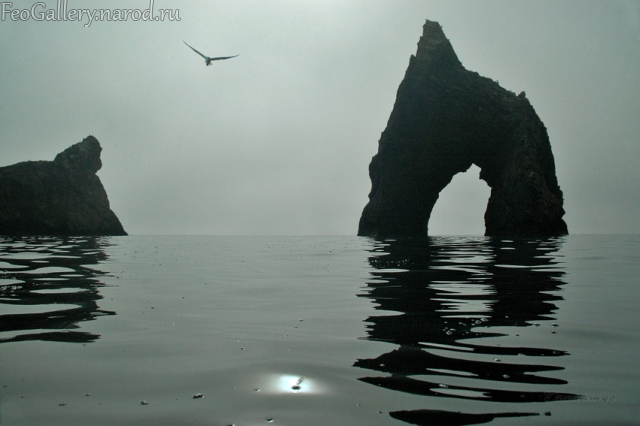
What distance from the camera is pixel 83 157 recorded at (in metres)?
108

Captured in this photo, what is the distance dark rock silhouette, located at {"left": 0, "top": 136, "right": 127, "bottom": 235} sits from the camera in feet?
309

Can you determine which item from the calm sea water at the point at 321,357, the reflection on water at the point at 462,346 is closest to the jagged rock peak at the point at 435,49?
the reflection on water at the point at 462,346

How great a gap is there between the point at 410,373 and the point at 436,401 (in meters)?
0.65

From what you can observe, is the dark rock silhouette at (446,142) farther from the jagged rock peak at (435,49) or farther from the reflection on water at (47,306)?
the reflection on water at (47,306)

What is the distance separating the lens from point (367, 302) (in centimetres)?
780

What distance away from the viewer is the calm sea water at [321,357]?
3.07 metres

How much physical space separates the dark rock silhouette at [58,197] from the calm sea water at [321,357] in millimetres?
102636

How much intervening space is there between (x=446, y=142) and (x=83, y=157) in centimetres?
8969

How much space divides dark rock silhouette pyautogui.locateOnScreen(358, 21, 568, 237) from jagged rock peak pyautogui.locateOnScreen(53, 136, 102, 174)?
255 feet

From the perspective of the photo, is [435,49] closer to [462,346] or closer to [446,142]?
[446,142]

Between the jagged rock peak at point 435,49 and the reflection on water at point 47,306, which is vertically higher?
the jagged rock peak at point 435,49

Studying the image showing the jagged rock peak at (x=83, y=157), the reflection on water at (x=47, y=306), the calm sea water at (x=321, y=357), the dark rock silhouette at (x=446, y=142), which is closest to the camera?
the calm sea water at (x=321, y=357)

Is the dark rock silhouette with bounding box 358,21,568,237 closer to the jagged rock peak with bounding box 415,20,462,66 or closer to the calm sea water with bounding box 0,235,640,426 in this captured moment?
the jagged rock peak with bounding box 415,20,462,66

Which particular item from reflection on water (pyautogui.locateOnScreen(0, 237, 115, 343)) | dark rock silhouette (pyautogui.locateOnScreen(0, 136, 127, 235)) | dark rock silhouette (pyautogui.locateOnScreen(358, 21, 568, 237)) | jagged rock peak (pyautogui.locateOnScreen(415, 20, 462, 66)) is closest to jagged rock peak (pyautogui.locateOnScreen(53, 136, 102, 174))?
dark rock silhouette (pyautogui.locateOnScreen(0, 136, 127, 235))
